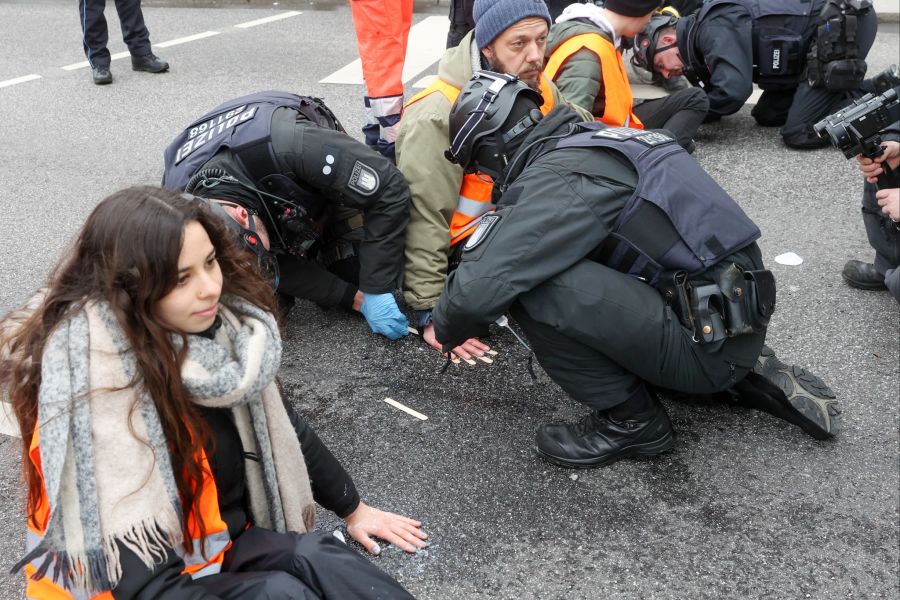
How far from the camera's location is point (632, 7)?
4.04 m

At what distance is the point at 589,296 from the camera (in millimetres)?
2404

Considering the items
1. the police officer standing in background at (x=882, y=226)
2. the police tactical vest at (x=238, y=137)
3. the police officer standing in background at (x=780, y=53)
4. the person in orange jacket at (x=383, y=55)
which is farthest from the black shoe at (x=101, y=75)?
the police officer standing in background at (x=882, y=226)

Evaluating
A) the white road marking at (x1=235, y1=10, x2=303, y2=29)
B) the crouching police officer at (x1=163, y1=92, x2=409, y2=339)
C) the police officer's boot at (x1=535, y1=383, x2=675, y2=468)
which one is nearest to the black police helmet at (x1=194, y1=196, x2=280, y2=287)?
the crouching police officer at (x1=163, y1=92, x2=409, y2=339)

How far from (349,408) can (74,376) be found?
1491 millimetres

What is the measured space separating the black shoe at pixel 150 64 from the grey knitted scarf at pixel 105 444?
569cm

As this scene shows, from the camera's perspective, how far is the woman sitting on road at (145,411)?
5.20 ft

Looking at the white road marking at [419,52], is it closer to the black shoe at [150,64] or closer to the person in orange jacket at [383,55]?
the black shoe at [150,64]

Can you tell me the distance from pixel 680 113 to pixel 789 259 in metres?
1.27

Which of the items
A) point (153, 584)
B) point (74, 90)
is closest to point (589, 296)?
point (153, 584)

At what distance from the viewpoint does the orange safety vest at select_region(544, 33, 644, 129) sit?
3832 mm

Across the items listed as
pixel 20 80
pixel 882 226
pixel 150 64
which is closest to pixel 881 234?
pixel 882 226

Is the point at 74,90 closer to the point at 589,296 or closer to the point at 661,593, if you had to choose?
the point at 589,296

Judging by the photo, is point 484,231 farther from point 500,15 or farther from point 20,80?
point 20,80

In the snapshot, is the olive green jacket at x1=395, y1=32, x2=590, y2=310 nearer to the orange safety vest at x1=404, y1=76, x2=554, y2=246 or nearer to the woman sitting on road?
the orange safety vest at x1=404, y1=76, x2=554, y2=246
